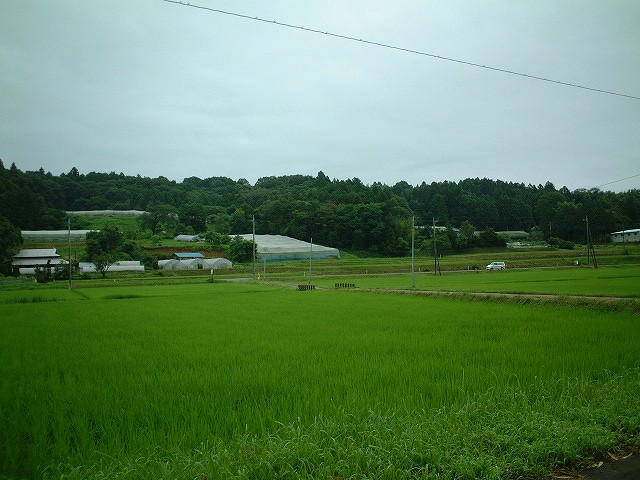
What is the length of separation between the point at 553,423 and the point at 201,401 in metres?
3.46

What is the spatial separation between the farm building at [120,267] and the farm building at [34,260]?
4.03 m

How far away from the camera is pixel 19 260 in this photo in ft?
133

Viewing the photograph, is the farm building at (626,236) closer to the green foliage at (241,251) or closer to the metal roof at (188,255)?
the green foliage at (241,251)

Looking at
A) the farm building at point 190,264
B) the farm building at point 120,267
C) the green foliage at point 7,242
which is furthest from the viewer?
the farm building at point 190,264

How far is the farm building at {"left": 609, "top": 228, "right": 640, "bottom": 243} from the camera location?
62.6 m

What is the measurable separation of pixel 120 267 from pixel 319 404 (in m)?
52.8

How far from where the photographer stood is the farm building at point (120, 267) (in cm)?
4984

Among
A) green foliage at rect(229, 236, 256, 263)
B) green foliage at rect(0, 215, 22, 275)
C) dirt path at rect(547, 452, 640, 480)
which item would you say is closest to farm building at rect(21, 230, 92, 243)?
A: green foliage at rect(0, 215, 22, 275)

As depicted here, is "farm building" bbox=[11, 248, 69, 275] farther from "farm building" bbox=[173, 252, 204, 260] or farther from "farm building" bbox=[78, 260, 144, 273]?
"farm building" bbox=[173, 252, 204, 260]

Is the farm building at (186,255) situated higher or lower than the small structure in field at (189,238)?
lower

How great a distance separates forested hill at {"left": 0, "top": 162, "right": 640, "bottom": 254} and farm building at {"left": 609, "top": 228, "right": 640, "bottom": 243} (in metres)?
1.43

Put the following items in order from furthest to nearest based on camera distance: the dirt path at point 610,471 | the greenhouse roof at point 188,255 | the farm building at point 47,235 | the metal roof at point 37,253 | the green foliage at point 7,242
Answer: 1. the greenhouse roof at point 188,255
2. the metal roof at point 37,253
3. the farm building at point 47,235
4. the green foliage at point 7,242
5. the dirt path at point 610,471

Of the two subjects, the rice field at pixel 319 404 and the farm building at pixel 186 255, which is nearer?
the rice field at pixel 319 404

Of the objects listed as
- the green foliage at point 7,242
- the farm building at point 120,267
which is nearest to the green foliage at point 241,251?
the farm building at point 120,267
